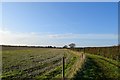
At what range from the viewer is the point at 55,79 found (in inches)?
656

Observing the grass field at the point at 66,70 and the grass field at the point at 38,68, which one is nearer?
the grass field at the point at 66,70

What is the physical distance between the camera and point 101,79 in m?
17.7

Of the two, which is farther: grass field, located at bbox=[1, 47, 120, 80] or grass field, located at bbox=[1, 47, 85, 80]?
grass field, located at bbox=[1, 47, 85, 80]

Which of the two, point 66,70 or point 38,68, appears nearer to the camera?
point 66,70

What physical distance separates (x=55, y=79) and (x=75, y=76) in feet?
4.66

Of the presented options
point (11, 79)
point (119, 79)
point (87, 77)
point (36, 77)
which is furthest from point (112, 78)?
point (11, 79)

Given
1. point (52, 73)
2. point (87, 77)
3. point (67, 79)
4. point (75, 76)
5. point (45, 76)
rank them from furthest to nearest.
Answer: point (52, 73)
point (45, 76)
point (87, 77)
point (75, 76)
point (67, 79)

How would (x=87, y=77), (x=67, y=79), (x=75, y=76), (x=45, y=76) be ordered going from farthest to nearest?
1. (x=45, y=76)
2. (x=87, y=77)
3. (x=75, y=76)
4. (x=67, y=79)

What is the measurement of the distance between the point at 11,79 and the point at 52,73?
3204 mm

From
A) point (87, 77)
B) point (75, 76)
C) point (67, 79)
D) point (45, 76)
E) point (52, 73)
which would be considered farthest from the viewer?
point (52, 73)

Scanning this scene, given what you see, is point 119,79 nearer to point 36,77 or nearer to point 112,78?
point 112,78

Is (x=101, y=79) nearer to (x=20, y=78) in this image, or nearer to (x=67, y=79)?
(x=67, y=79)

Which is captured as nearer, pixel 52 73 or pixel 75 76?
pixel 75 76

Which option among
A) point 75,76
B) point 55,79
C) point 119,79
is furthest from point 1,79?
point 119,79
